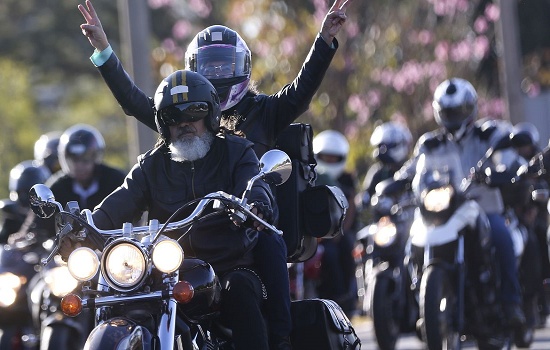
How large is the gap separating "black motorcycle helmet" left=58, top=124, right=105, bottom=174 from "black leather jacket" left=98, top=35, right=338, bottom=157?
272 cm

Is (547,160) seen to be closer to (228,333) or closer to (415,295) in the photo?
(415,295)

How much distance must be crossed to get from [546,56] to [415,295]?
2164 centimetres

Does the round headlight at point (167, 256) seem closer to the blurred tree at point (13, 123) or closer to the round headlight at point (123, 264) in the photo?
the round headlight at point (123, 264)

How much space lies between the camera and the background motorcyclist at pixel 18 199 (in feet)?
35.4

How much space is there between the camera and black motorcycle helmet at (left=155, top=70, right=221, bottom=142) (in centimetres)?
632

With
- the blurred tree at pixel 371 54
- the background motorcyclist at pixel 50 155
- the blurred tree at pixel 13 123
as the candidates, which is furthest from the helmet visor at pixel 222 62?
the blurred tree at pixel 13 123

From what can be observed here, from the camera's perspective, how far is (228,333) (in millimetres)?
6469

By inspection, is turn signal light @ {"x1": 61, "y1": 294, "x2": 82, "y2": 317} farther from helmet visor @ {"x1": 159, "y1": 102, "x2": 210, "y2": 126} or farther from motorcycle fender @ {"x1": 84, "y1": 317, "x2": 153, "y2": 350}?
helmet visor @ {"x1": 159, "y1": 102, "x2": 210, "y2": 126}

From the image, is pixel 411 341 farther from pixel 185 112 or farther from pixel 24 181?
pixel 185 112

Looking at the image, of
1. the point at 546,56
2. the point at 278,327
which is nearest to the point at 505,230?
the point at 278,327

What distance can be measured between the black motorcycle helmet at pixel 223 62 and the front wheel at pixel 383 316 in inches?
167

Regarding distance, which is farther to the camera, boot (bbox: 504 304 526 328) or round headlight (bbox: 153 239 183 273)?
boot (bbox: 504 304 526 328)

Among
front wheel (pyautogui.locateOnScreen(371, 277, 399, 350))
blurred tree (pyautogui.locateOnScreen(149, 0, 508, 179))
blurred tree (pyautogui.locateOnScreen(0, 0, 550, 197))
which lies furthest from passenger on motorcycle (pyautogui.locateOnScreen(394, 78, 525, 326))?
blurred tree (pyautogui.locateOnScreen(149, 0, 508, 179))

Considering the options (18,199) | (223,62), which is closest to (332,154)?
(18,199)
